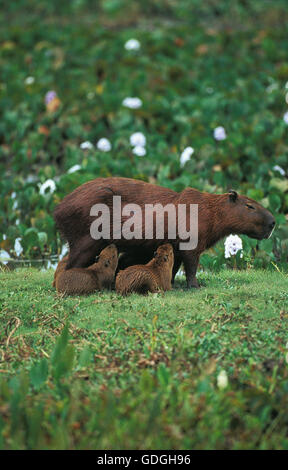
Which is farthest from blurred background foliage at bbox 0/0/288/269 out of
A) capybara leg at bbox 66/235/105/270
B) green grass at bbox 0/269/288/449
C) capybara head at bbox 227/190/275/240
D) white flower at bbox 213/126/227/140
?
green grass at bbox 0/269/288/449

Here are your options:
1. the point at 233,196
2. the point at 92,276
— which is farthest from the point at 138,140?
the point at 92,276

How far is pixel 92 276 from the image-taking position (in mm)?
5059

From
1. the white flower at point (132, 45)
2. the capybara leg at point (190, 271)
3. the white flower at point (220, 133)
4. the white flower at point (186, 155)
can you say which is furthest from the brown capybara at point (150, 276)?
the white flower at point (132, 45)

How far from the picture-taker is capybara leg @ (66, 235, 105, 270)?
516 cm

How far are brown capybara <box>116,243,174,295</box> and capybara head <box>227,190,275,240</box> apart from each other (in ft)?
1.92

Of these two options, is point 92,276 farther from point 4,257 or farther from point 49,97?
point 49,97

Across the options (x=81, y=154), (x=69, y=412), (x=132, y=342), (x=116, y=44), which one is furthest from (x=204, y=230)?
(x=116, y=44)

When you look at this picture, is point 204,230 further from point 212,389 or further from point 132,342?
point 212,389

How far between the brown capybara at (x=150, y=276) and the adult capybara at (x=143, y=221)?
0.16 m

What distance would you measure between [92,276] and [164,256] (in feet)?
1.75

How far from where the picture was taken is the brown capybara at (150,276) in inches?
193

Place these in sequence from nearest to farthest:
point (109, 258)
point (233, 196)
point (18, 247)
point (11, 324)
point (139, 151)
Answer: point (11, 324), point (109, 258), point (233, 196), point (18, 247), point (139, 151)

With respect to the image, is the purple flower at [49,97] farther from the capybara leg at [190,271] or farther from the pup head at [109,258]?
the capybara leg at [190,271]

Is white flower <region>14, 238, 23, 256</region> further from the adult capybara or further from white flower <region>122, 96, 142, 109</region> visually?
white flower <region>122, 96, 142, 109</region>
